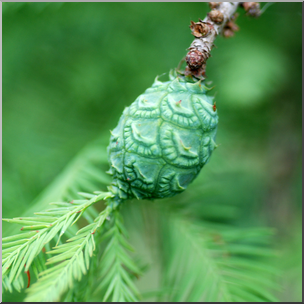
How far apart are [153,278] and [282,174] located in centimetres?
211

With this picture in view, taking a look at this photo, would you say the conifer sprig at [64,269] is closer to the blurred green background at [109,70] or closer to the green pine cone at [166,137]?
the green pine cone at [166,137]

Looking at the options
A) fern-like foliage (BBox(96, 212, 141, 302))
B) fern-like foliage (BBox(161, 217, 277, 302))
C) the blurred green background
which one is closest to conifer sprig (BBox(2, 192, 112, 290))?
fern-like foliage (BBox(96, 212, 141, 302))

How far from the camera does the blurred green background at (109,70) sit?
125 cm

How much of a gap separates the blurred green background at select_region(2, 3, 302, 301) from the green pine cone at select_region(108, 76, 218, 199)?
59 cm

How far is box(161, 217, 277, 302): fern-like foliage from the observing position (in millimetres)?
878

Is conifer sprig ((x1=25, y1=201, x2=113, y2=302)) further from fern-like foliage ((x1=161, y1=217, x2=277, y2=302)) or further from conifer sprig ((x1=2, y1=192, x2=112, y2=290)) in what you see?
fern-like foliage ((x1=161, y1=217, x2=277, y2=302))

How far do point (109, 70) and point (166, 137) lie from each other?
835 millimetres

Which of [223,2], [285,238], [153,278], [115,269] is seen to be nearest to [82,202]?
[115,269]

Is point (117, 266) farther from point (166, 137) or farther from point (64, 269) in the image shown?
point (166, 137)

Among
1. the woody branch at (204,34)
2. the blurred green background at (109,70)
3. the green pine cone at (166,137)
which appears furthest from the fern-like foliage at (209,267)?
the woody branch at (204,34)

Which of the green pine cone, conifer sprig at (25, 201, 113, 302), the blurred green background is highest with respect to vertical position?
the blurred green background

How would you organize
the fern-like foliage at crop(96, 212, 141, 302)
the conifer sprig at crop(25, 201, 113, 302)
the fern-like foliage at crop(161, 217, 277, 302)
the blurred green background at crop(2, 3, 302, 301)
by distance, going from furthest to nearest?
the blurred green background at crop(2, 3, 302, 301), the fern-like foliage at crop(161, 217, 277, 302), the fern-like foliage at crop(96, 212, 141, 302), the conifer sprig at crop(25, 201, 113, 302)

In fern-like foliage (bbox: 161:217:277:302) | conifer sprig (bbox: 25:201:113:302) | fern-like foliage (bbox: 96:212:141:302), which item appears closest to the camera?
conifer sprig (bbox: 25:201:113:302)

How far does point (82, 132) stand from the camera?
1.32m
